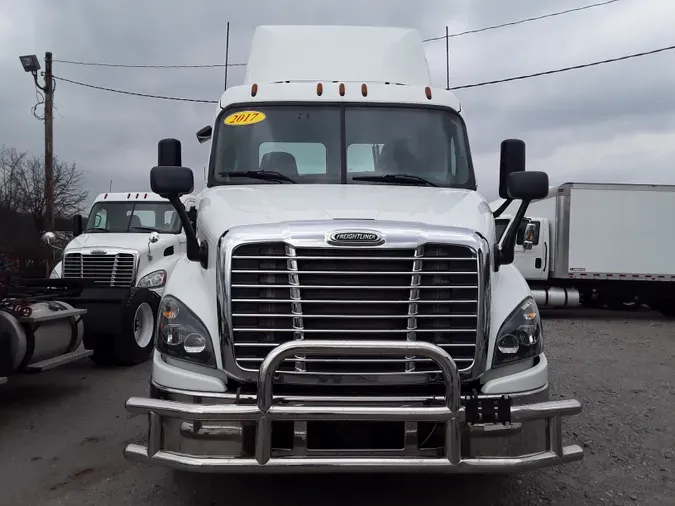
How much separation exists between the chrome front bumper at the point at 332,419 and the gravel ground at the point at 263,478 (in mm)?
992

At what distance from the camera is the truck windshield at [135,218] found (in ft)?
33.3

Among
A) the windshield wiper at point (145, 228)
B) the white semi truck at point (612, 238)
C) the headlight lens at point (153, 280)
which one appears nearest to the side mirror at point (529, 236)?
the white semi truck at point (612, 238)

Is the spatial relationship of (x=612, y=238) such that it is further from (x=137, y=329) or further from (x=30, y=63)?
(x=30, y=63)

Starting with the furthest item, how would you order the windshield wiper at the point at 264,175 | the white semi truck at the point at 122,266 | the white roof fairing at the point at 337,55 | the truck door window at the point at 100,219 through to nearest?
the truck door window at the point at 100,219, the white semi truck at the point at 122,266, the white roof fairing at the point at 337,55, the windshield wiper at the point at 264,175

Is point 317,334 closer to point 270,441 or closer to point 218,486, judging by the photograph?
point 270,441

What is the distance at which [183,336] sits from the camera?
11.4 ft

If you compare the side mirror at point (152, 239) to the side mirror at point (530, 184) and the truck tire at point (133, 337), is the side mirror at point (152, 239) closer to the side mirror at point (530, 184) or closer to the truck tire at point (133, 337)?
the truck tire at point (133, 337)

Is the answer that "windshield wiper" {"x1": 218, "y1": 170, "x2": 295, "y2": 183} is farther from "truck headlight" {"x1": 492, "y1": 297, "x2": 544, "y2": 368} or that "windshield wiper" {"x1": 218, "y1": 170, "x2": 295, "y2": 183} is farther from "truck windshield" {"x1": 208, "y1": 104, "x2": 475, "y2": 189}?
"truck headlight" {"x1": 492, "y1": 297, "x2": 544, "y2": 368}

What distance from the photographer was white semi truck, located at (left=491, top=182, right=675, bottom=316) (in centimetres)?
1449

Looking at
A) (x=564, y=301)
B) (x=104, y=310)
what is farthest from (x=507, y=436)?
(x=564, y=301)

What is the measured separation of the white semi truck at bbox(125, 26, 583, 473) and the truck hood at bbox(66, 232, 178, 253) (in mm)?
5646

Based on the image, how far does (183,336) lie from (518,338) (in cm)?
189

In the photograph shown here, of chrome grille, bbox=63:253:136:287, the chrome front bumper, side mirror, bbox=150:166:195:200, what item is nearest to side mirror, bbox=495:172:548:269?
the chrome front bumper

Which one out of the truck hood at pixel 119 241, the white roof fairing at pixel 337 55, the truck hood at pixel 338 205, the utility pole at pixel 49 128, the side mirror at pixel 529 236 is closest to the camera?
the truck hood at pixel 338 205
